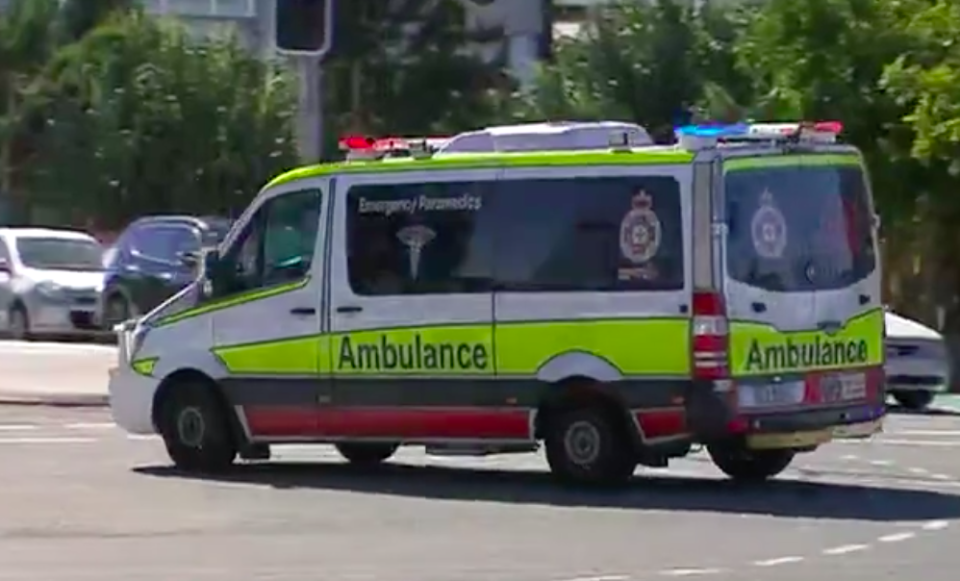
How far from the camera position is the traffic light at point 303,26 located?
22.4m

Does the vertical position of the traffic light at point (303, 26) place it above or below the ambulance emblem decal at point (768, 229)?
above

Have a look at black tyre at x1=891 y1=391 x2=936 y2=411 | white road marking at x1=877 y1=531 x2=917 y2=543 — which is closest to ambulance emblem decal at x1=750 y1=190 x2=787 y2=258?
white road marking at x1=877 y1=531 x2=917 y2=543

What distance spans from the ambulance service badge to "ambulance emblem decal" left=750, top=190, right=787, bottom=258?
1.99 ft

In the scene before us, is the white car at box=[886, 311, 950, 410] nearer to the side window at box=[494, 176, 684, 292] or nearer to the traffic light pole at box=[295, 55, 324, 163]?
the traffic light pole at box=[295, 55, 324, 163]

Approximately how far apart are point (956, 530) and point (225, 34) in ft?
146

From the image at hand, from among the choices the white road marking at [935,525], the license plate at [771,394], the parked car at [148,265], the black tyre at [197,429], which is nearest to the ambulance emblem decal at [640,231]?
the license plate at [771,394]

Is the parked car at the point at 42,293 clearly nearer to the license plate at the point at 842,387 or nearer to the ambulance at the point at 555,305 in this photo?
the ambulance at the point at 555,305

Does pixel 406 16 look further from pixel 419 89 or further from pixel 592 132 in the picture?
pixel 592 132

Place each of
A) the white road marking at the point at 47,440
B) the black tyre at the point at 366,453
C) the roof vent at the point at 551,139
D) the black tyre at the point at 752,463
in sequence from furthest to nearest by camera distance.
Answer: the white road marking at the point at 47,440 < the black tyre at the point at 366,453 < the black tyre at the point at 752,463 < the roof vent at the point at 551,139

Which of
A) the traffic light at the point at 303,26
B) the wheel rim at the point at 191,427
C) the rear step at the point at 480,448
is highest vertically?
the traffic light at the point at 303,26

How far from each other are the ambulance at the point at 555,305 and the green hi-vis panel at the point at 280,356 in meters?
0.01

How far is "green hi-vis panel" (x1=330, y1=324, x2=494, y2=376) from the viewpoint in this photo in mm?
17359

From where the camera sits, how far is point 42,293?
36.1m

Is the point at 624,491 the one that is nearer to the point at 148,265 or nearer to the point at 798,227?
the point at 798,227
